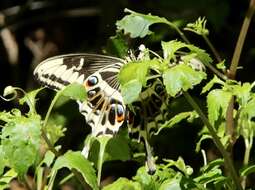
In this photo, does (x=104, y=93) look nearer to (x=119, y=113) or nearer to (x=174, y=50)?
(x=119, y=113)

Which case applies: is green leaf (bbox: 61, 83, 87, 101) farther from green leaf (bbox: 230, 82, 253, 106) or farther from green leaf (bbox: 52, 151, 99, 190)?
green leaf (bbox: 230, 82, 253, 106)

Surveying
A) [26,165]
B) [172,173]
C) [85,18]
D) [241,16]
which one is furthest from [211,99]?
[85,18]

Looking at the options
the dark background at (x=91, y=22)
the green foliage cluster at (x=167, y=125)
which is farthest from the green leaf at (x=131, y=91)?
the dark background at (x=91, y=22)

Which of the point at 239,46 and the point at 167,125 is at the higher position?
the point at 239,46

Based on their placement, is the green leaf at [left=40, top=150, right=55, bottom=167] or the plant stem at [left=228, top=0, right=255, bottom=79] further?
the green leaf at [left=40, top=150, right=55, bottom=167]

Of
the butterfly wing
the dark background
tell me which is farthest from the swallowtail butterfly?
the dark background

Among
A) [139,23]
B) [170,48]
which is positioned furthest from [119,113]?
[170,48]
